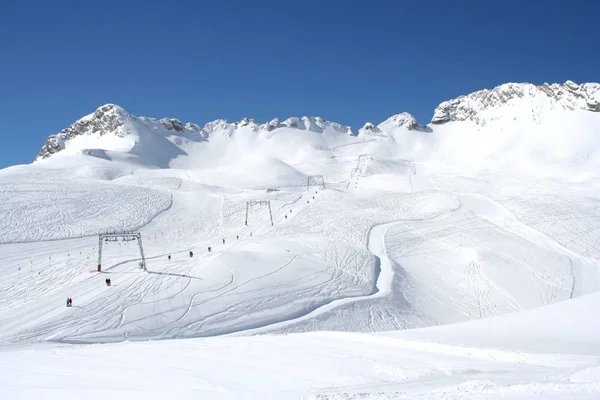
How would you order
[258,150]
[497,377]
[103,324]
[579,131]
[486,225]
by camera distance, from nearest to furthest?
[497,377], [103,324], [486,225], [579,131], [258,150]

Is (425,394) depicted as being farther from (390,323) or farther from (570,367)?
(390,323)

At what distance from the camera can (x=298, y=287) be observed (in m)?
33.1

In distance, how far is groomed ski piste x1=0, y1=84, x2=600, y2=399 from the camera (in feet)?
34.1

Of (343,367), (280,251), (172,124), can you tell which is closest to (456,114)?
(172,124)

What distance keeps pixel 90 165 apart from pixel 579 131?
406ft

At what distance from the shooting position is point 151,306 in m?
27.5

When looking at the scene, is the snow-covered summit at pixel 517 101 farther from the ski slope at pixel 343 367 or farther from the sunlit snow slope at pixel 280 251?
the ski slope at pixel 343 367

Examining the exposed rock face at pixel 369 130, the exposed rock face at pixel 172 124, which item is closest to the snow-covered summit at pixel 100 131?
the exposed rock face at pixel 172 124

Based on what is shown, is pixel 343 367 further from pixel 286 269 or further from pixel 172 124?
pixel 172 124

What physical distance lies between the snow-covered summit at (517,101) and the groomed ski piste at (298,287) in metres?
58.7

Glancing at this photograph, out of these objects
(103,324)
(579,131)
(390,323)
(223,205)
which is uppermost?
(579,131)

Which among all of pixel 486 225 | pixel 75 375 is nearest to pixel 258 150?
pixel 486 225

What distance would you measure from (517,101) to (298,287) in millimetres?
157857

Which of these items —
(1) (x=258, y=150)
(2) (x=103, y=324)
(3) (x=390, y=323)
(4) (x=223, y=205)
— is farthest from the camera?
(1) (x=258, y=150)
